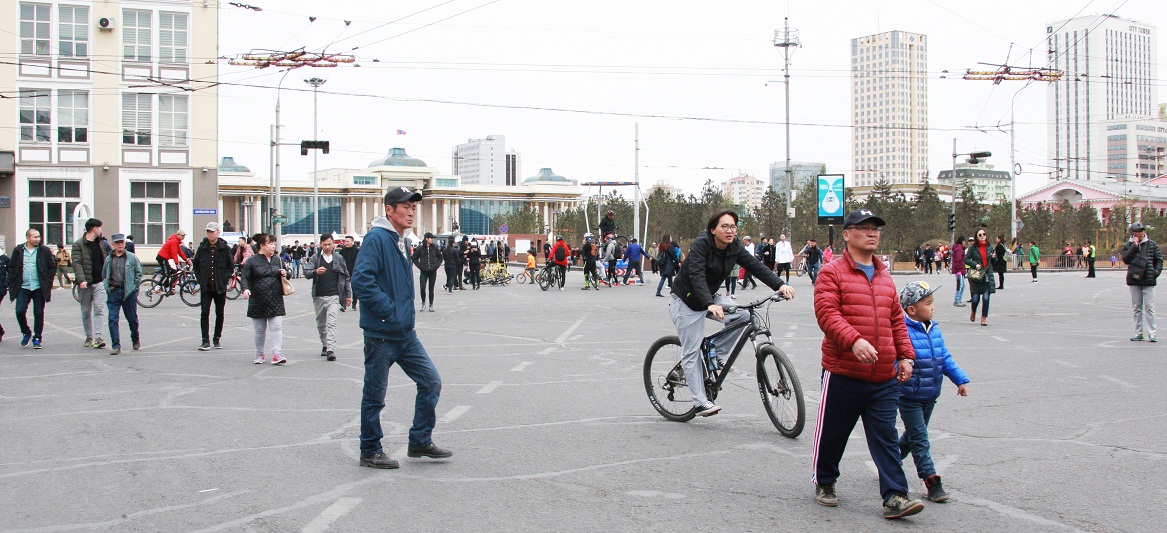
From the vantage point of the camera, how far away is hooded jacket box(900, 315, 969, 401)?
569 cm

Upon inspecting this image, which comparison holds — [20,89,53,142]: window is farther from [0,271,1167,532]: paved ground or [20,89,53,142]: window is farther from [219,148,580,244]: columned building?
[219,148,580,244]: columned building

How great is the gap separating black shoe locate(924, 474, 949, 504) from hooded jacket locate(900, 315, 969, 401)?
0.44 metres

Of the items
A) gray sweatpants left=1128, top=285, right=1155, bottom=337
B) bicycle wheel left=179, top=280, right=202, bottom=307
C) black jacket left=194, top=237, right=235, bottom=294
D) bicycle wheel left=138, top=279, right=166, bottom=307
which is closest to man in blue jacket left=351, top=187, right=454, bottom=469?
black jacket left=194, top=237, right=235, bottom=294

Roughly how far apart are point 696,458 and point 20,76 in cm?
4072

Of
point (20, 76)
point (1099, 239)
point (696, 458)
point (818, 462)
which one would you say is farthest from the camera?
point (1099, 239)

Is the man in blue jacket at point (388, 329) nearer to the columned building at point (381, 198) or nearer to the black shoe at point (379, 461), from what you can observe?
the black shoe at point (379, 461)

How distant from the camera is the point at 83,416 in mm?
8609

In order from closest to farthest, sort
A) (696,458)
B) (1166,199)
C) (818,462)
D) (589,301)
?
(818,462) < (696,458) < (589,301) < (1166,199)

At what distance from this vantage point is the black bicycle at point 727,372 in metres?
7.26

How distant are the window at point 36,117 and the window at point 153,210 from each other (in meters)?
3.75

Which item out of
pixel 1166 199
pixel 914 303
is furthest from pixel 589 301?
pixel 1166 199

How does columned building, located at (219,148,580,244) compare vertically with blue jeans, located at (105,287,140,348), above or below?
above

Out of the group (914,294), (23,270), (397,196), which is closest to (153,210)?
(23,270)

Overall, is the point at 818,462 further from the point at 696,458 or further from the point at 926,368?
the point at 696,458
